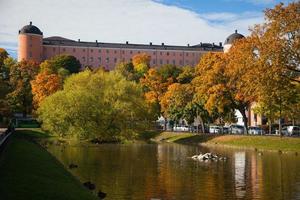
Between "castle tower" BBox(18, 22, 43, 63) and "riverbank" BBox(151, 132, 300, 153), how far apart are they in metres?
107

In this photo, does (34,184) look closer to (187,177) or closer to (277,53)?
(187,177)

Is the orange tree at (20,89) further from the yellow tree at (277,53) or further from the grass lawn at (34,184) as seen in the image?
the grass lawn at (34,184)

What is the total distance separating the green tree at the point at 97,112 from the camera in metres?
65.0

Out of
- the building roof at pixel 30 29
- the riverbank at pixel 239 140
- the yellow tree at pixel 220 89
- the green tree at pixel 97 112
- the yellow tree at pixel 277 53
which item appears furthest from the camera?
the building roof at pixel 30 29

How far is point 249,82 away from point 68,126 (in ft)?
79.6

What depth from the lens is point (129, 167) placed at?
42.8m

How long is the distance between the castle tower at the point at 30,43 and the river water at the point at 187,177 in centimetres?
14357

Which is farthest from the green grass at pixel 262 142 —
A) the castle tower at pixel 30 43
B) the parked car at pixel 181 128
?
the castle tower at pixel 30 43

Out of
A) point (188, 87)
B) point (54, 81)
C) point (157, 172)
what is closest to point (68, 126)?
point (157, 172)

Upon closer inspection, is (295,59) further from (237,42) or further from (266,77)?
(237,42)

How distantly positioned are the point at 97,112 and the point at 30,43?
133m

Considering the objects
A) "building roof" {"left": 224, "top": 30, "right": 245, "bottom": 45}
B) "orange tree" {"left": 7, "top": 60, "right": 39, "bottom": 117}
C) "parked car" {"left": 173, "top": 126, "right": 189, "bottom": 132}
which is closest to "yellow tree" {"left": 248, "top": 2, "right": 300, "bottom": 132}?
"parked car" {"left": 173, "top": 126, "right": 189, "bottom": 132}

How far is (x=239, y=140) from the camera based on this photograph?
2938 inches

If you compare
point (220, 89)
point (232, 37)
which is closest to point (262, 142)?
point (220, 89)
